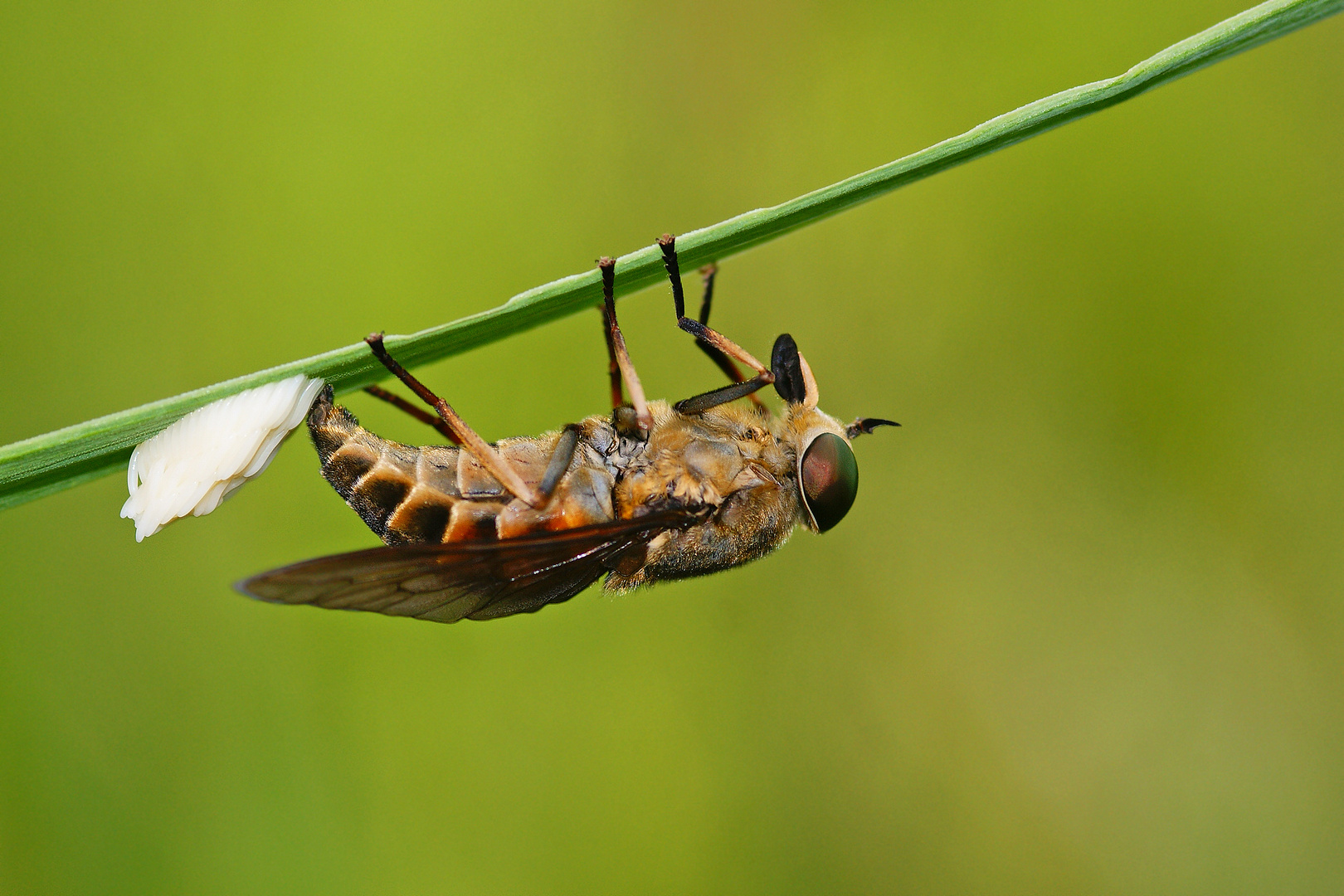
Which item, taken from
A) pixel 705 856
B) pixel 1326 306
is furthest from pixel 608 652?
pixel 1326 306

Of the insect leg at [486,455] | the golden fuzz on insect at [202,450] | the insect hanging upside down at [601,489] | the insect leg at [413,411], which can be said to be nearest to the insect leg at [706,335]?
the insect hanging upside down at [601,489]

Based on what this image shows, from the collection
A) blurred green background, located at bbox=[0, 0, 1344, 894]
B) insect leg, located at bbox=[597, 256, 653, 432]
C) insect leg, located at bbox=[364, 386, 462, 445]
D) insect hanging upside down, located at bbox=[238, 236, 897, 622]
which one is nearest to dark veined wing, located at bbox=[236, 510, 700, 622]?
insect hanging upside down, located at bbox=[238, 236, 897, 622]

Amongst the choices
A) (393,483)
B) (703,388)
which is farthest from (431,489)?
(703,388)

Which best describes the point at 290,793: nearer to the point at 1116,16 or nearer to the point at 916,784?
the point at 916,784

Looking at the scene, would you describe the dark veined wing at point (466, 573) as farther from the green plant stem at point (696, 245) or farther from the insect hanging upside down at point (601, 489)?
the green plant stem at point (696, 245)

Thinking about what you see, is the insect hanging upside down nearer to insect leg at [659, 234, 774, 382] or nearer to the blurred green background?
insect leg at [659, 234, 774, 382]

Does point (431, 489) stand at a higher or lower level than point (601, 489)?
higher

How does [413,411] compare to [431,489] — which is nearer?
[431,489]

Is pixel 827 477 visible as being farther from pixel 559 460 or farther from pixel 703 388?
pixel 703 388
